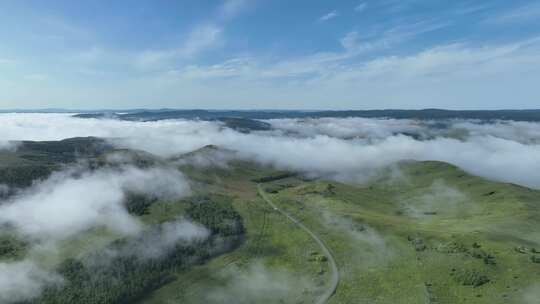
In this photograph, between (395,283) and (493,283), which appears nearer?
(493,283)

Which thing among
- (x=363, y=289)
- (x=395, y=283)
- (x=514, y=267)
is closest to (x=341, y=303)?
(x=363, y=289)

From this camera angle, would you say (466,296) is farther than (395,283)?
No

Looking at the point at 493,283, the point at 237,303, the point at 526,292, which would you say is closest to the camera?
the point at 526,292

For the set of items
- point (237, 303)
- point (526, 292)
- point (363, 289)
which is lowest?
point (237, 303)

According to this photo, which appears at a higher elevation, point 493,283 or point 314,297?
point 493,283

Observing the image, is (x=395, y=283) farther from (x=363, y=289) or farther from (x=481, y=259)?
(x=481, y=259)

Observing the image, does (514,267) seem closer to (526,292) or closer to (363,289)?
(526,292)

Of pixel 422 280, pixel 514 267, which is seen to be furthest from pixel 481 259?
pixel 422 280

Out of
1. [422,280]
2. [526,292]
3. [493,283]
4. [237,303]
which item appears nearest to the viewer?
[526,292]

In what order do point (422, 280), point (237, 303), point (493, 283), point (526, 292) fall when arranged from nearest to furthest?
point (526, 292) < point (493, 283) < point (422, 280) < point (237, 303)
